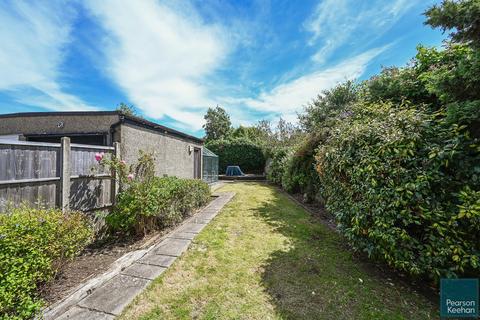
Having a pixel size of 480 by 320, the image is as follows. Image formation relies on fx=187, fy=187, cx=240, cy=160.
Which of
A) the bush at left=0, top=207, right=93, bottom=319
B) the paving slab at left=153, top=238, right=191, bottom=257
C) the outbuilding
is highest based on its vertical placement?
the outbuilding

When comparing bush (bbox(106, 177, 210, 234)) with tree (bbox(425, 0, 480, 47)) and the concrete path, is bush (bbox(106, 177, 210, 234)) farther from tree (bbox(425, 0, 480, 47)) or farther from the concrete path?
tree (bbox(425, 0, 480, 47))

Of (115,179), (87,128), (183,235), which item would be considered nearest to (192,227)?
(183,235)

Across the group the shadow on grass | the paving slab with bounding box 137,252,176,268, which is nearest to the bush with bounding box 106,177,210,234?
the paving slab with bounding box 137,252,176,268

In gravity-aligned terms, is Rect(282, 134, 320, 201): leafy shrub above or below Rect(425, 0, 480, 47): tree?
below

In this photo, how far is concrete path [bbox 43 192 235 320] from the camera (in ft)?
7.35

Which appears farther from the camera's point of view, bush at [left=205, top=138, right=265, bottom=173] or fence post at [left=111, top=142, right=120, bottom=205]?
bush at [left=205, top=138, right=265, bottom=173]

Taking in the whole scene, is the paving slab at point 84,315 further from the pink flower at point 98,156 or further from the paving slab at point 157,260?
the pink flower at point 98,156

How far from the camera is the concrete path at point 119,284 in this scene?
224cm

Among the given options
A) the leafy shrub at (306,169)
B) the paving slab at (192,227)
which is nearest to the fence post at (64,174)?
the paving slab at (192,227)

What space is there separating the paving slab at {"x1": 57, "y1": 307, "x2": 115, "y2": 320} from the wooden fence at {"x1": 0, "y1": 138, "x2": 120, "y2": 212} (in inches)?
74.6

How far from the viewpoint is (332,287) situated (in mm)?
2832

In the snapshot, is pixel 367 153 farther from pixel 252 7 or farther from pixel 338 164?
pixel 252 7

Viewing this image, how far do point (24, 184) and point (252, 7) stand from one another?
762 cm

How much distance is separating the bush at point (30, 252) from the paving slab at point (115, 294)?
0.54 m
